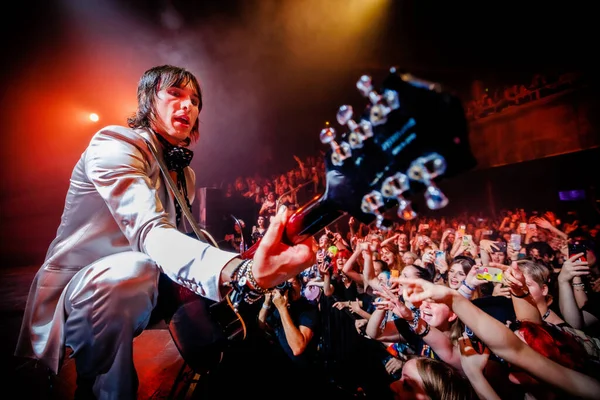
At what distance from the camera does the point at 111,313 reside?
3.43ft

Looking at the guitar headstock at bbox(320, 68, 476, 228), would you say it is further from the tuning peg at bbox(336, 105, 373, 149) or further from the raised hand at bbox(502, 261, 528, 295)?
the raised hand at bbox(502, 261, 528, 295)

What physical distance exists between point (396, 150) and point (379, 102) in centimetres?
14

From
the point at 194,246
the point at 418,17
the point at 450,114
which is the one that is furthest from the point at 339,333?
the point at 418,17

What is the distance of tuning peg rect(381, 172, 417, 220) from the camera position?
73 centimetres

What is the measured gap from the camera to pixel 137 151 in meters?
1.24

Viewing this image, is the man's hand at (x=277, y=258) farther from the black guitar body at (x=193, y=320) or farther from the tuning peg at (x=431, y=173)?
the black guitar body at (x=193, y=320)

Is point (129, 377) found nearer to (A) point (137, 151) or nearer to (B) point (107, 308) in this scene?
(B) point (107, 308)

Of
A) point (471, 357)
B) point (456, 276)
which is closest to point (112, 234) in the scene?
point (471, 357)

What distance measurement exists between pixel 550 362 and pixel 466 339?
0.62 m

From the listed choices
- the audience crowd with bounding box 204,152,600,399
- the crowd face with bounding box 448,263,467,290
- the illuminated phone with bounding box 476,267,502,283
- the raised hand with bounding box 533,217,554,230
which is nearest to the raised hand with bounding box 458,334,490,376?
the audience crowd with bounding box 204,152,600,399

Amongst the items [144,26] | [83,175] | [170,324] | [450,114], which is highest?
[144,26]

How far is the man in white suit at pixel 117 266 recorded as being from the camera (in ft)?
2.81

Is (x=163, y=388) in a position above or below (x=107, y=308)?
below

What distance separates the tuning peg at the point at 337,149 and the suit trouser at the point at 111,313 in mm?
891
